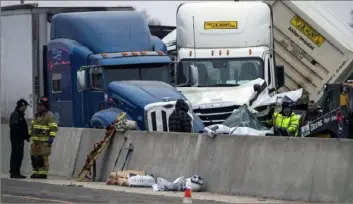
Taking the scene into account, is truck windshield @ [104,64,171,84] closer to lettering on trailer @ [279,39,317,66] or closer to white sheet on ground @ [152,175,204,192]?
lettering on trailer @ [279,39,317,66]

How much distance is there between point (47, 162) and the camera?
22.1 meters

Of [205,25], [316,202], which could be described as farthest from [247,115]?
[316,202]

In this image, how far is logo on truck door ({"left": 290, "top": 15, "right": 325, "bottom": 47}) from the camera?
28938 millimetres

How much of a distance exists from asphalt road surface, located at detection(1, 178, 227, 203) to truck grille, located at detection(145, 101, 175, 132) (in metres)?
3.47

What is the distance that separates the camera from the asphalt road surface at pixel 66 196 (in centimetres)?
1641

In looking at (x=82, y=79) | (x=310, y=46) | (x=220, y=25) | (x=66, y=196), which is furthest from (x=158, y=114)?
(x=310, y=46)

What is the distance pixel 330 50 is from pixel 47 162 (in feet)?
33.0

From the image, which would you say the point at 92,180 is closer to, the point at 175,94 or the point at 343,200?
the point at 175,94

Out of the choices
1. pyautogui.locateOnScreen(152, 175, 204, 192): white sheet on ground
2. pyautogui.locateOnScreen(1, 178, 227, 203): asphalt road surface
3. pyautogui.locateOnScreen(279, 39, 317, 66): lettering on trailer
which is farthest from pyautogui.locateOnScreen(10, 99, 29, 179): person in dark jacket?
pyautogui.locateOnScreen(279, 39, 317, 66): lettering on trailer

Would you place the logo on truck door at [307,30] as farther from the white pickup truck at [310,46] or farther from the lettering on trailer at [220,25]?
the lettering on trailer at [220,25]

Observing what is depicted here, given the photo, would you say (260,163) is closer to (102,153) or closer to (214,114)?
(102,153)

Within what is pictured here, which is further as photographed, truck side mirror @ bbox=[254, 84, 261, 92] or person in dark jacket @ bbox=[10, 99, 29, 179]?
truck side mirror @ bbox=[254, 84, 261, 92]

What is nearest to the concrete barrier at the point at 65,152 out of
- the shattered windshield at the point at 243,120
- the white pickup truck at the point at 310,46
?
the shattered windshield at the point at 243,120

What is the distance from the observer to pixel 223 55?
26.0 m
